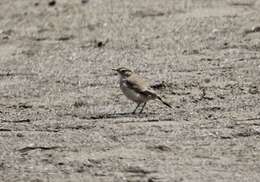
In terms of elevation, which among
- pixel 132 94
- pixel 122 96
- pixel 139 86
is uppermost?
pixel 139 86

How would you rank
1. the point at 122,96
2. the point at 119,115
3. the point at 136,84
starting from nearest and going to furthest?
1. the point at 119,115
2. the point at 136,84
3. the point at 122,96

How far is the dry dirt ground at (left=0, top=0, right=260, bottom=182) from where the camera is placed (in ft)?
38.9

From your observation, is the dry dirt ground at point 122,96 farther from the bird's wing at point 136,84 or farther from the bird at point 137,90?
the bird's wing at point 136,84

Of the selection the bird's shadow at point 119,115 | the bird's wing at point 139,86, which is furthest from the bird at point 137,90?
A: the bird's shadow at point 119,115

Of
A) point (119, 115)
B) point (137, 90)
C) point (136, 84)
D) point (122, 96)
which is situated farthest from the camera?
point (122, 96)

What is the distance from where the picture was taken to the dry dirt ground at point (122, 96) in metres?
11.9

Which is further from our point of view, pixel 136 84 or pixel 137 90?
pixel 136 84

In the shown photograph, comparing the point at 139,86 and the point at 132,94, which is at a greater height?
the point at 139,86

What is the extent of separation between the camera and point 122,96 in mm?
15273

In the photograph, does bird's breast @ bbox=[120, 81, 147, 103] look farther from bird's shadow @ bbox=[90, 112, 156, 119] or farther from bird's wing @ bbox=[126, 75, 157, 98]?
bird's shadow @ bbox=[90, 112, 156, 119]

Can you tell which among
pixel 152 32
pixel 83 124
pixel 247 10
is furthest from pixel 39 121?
pixel 247 10

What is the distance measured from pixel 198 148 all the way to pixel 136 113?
2.04 m

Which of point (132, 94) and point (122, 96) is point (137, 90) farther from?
point (122, 96)

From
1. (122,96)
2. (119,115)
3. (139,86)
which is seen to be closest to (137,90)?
(139,86)
